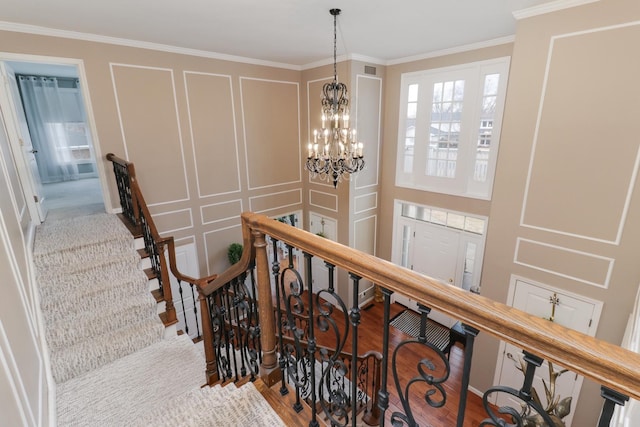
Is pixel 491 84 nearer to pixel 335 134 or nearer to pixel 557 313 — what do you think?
pixel 335 134

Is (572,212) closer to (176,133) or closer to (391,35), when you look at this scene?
(391,35)

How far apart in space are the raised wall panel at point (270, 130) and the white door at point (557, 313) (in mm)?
4088

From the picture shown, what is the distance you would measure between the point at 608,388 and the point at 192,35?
442 centimetres

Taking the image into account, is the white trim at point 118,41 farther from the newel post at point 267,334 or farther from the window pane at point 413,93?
the newel post at point 267,334

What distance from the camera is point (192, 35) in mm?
3562

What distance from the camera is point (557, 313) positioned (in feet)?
10.2

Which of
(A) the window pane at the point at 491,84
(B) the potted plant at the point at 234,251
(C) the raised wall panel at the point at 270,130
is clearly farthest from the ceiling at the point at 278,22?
(B) the potted plant at the point at 234,251

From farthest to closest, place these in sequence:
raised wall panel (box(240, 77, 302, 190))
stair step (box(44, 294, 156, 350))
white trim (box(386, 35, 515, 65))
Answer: raised wall panel (box(240, 77, 302, 190)) → white trim (box(386, 35, 515, 65)) → stair step (box(44, 294, 156, 350))

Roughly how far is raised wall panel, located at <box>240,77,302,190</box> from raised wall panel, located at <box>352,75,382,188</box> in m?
1.32

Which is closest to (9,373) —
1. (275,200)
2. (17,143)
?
(17,143)

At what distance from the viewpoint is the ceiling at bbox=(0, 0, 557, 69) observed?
106 inches

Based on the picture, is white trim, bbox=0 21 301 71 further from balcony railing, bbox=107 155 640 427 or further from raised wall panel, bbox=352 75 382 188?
balcony railing, bbox=107 155 640 427

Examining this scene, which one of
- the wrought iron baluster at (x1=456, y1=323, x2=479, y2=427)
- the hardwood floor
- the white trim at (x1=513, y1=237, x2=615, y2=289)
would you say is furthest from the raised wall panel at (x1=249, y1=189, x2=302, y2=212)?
the wrought iron baluster at (x1=456, y1=323, x2=479, y2=427)

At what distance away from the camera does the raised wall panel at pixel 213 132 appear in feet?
14.4
